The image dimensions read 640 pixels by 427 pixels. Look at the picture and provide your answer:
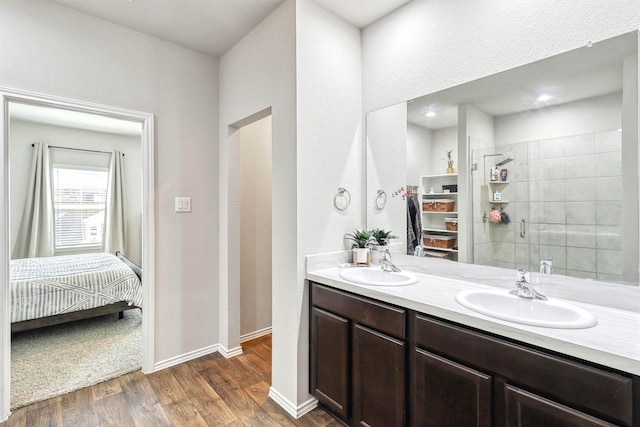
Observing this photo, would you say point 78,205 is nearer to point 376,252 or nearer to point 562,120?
point 376,252

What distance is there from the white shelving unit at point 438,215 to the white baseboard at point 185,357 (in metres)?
2.09

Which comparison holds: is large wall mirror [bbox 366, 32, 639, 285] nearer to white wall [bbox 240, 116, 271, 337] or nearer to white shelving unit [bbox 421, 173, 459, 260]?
white shelving unit [bbox 421, 173, 459, 260]

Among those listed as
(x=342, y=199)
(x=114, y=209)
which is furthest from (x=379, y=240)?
(x=114, y=209)

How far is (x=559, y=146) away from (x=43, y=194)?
244 inches

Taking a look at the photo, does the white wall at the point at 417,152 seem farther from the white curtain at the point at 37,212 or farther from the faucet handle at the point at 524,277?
the white curtain at the point at 37,212

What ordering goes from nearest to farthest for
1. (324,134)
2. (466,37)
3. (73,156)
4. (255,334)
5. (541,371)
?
(541,371)
(466,37)
(324,134)
(255,334)
(73,156)

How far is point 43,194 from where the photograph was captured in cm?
464

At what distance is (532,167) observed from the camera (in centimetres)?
159

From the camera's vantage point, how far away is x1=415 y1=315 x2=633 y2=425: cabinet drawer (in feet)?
3.00

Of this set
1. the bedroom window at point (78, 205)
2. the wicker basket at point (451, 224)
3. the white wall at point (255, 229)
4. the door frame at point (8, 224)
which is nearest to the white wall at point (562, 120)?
the wicker basket at point (451, 224)

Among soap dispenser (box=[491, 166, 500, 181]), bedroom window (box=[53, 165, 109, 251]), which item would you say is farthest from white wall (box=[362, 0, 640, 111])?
bedroom window (box=[53, 165, 109, 251])

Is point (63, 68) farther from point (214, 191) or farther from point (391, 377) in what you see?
point (391, 377)

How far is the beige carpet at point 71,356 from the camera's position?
2.22m

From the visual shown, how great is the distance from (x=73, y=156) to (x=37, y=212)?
1.00m
